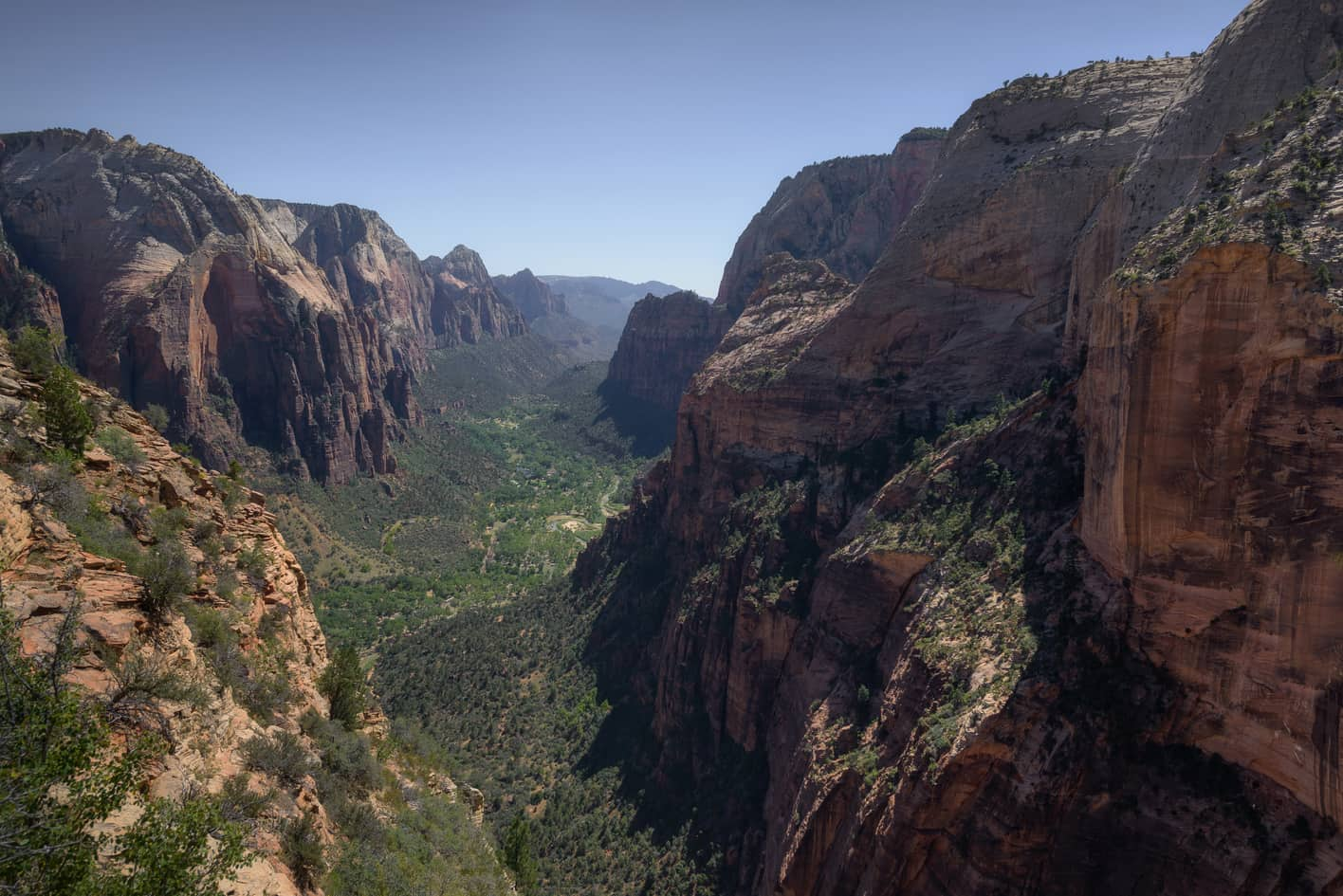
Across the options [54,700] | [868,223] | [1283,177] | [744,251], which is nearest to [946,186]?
[1283,177]

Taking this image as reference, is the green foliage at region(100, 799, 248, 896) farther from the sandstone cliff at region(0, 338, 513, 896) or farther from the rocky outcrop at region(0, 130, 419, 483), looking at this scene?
the rocky outcrop at region(0, 130, 419, 483)

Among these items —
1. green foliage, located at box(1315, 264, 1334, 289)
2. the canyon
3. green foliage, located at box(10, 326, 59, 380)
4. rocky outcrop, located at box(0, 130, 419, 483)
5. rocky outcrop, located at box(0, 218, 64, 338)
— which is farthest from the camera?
rocky outcrop, located at box(0, 130, 419, 483)

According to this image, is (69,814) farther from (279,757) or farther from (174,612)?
(174,612)

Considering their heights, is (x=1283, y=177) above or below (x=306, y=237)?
below

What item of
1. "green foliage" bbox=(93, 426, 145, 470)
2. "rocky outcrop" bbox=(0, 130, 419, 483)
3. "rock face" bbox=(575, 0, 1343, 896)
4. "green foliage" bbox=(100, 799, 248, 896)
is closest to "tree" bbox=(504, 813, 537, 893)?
"rock face" bbox=(575, 0, 1343, 896)

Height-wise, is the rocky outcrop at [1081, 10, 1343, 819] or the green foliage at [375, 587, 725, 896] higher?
the rocky outcrop at [1081, 10, 1343, 819]

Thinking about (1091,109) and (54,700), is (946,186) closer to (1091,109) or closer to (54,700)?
(1091,109)
